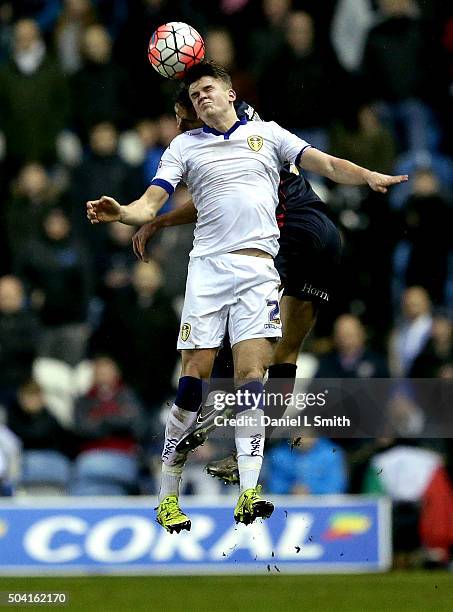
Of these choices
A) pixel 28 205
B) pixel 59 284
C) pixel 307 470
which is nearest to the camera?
pixel 307 470

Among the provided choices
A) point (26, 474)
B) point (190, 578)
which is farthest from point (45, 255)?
point (190, 578)

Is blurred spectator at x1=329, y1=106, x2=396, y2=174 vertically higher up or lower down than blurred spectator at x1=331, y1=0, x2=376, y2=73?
lower down

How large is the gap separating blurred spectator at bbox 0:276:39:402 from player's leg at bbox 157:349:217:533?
5348 millimetres

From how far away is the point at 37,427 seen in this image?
16.5m

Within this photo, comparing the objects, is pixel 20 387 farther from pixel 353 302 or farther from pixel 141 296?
pixel 353 302

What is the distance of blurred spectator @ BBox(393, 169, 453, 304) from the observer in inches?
634

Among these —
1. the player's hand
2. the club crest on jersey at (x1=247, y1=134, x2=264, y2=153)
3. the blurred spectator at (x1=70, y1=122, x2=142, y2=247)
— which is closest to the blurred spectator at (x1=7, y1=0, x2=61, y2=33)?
the blurred spectator at (x1=70, y1=122, x2=142, y2=247)

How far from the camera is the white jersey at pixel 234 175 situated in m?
11.6

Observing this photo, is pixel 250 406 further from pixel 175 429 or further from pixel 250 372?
pixel 175 429

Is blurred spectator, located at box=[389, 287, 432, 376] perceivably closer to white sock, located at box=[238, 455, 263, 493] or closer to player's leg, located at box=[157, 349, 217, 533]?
player's leg, located at box=[157, 349, 217, 533]

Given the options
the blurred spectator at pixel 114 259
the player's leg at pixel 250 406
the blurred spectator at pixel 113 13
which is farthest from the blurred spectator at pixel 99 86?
the player's leg at pixel 250 406

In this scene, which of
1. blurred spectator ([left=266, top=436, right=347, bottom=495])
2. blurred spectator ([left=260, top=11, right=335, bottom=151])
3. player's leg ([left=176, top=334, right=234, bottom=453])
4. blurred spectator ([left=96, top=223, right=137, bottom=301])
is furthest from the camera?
blurred spectator ([left=96, top=223, right=137, bottom=301])

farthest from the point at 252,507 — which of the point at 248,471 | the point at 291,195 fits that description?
the point at 291,195

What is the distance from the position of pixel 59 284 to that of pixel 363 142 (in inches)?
130
